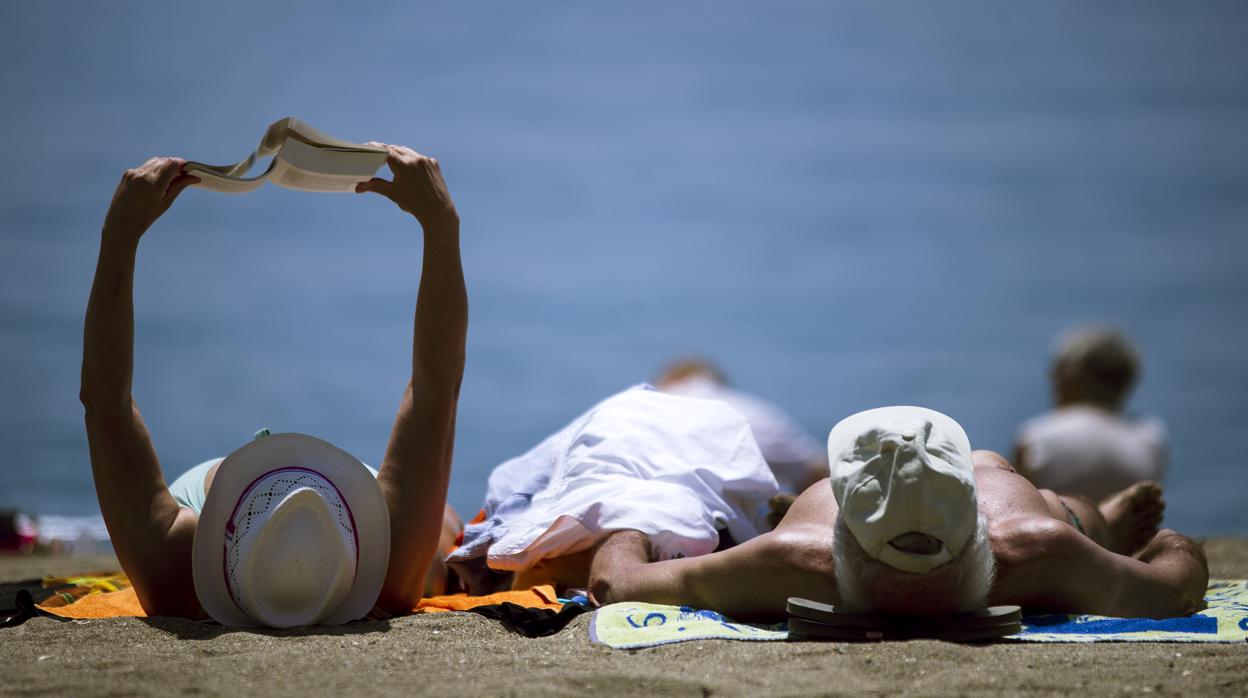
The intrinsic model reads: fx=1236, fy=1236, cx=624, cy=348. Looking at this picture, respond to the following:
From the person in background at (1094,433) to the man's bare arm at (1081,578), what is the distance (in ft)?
6.67

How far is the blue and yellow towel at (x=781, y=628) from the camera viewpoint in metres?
2.34

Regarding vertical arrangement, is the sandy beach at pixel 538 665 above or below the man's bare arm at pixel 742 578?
below

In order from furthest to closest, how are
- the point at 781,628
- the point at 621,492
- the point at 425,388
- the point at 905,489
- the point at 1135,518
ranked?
1. the point at 1135,518
2. the point at 621,492
3. the point at 425,388
4. the point at 781,628
5. the point at 905,489

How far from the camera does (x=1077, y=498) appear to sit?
125 inches

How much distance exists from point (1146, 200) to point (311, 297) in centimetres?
1542

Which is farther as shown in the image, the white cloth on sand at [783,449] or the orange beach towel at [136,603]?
the white cloth on sand at [783,449]

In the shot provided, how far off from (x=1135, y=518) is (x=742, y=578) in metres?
1.31

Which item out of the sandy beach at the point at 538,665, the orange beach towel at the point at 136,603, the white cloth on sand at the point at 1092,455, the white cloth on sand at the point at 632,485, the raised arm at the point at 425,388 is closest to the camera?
the sandy beach at the point at 538,665

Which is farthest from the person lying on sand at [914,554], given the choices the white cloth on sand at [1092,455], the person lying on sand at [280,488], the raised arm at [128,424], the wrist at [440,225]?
the white cloth on sand at [1092,455]

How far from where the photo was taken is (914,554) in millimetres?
2195

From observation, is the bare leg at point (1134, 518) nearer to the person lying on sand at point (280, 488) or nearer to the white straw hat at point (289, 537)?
the person lying on sand at point (280, 488)

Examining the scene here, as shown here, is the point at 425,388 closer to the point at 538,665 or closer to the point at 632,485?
the point at 632,485

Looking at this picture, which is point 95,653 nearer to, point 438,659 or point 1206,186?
point 438,659

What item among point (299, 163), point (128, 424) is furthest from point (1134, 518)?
point (128, 424)
